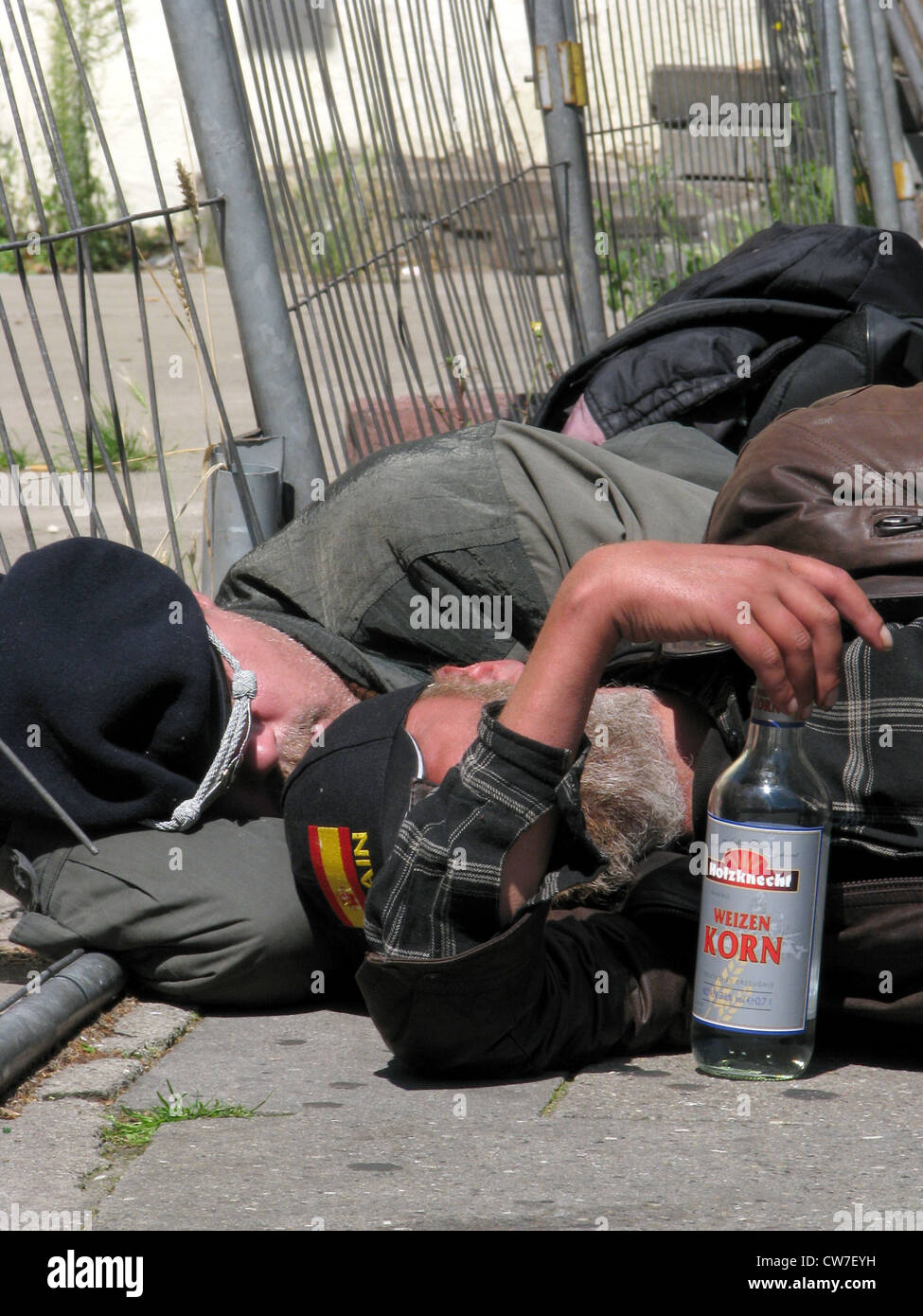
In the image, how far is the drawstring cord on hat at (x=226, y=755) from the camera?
Result: 225 centimetres

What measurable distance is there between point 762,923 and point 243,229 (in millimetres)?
1898

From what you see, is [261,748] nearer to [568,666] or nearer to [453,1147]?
[568,666]

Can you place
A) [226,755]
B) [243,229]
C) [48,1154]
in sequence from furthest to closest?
[243,229] < [226,755] < [48,1154]

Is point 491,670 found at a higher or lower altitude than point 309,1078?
higher

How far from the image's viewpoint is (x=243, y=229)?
3008mm

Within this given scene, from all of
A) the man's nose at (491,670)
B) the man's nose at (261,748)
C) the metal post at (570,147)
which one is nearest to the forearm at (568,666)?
the man's nose at (491,670)

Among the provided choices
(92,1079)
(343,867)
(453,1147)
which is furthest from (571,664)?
(92,1079)

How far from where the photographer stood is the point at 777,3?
22.3 ft

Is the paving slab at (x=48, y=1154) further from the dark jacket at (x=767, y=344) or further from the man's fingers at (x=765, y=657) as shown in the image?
the dark jacket at (x=767, y=344)

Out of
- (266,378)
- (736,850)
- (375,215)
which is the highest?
(375,215)

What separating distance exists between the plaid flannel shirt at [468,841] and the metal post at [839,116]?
5.85 metres
